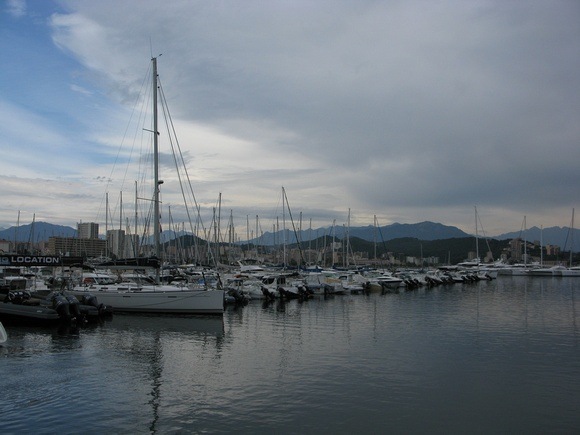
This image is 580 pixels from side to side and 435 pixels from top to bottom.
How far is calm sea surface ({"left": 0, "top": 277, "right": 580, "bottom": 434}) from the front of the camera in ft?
42.3

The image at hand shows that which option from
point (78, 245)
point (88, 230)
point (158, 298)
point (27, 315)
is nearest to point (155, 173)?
point (158, 298)

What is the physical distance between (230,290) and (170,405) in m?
32.0

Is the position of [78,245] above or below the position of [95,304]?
above

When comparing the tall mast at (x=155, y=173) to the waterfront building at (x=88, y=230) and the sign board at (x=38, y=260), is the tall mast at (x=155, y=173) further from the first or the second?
the waterfront building at (x=88, y=230)

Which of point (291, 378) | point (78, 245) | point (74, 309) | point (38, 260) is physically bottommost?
point (291, 378)

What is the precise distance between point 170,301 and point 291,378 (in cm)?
1965

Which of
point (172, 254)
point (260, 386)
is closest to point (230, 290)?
point (260, 386)

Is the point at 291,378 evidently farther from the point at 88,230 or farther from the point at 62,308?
the point at 88,230

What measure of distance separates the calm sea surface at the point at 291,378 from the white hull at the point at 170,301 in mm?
3612

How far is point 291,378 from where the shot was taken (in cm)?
1723

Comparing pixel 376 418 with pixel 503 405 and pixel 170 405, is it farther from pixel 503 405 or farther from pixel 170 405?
pixel 170 405

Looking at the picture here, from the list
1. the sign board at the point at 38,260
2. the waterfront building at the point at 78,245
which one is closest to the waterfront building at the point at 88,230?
the waterfront building at the point at 78,245

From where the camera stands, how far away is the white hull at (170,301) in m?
34.7

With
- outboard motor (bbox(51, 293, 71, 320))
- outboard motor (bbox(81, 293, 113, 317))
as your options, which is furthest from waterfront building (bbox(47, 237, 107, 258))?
outboard motor (bbox(51, 293, 71, 320))
